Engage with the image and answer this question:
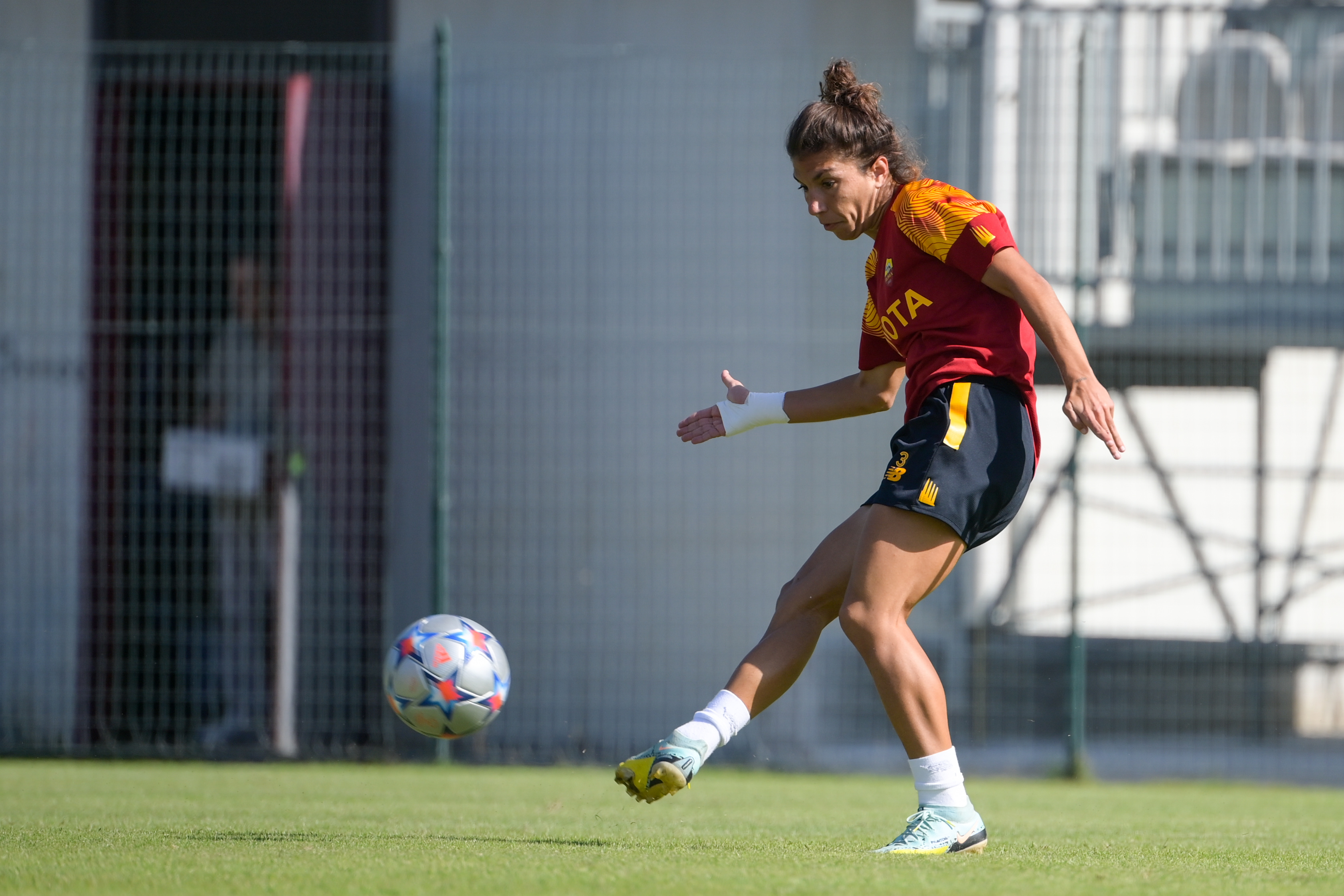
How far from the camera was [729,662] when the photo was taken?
7910 millimetres

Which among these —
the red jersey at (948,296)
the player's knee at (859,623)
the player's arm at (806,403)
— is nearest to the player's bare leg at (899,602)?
the player's knee at (859,623)

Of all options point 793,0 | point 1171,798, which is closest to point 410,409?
point 793,0

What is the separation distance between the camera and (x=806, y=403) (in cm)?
413

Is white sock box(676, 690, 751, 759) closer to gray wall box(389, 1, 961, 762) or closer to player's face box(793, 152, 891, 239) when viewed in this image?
player's face box(793, 152, 891, 239)

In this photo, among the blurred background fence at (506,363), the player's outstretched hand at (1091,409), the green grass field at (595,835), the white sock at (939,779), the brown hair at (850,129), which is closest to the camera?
the green grass field at (595,835)

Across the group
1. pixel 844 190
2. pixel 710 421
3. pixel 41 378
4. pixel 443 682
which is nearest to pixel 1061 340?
pixel 844 190

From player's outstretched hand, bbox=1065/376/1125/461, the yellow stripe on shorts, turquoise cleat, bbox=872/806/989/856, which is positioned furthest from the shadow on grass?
player's outstretched hand, bbox=1065/376/1125/461

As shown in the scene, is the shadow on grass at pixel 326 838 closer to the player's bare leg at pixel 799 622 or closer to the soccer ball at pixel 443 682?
the soccer ball at pixel 443 682

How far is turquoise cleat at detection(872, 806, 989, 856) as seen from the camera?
3.51 m

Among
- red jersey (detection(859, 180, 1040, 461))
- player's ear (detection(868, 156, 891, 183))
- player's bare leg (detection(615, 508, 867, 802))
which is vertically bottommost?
player's bare leg (detection(615, 508, 867, 802))

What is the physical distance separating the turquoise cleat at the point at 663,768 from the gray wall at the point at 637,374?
4.31 m

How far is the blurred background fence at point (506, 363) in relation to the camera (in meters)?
7.84

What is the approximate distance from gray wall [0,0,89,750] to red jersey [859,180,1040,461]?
5.57m

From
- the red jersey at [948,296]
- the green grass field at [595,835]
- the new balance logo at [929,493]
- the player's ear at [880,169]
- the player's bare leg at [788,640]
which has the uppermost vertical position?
the player's ear at [880,169]
